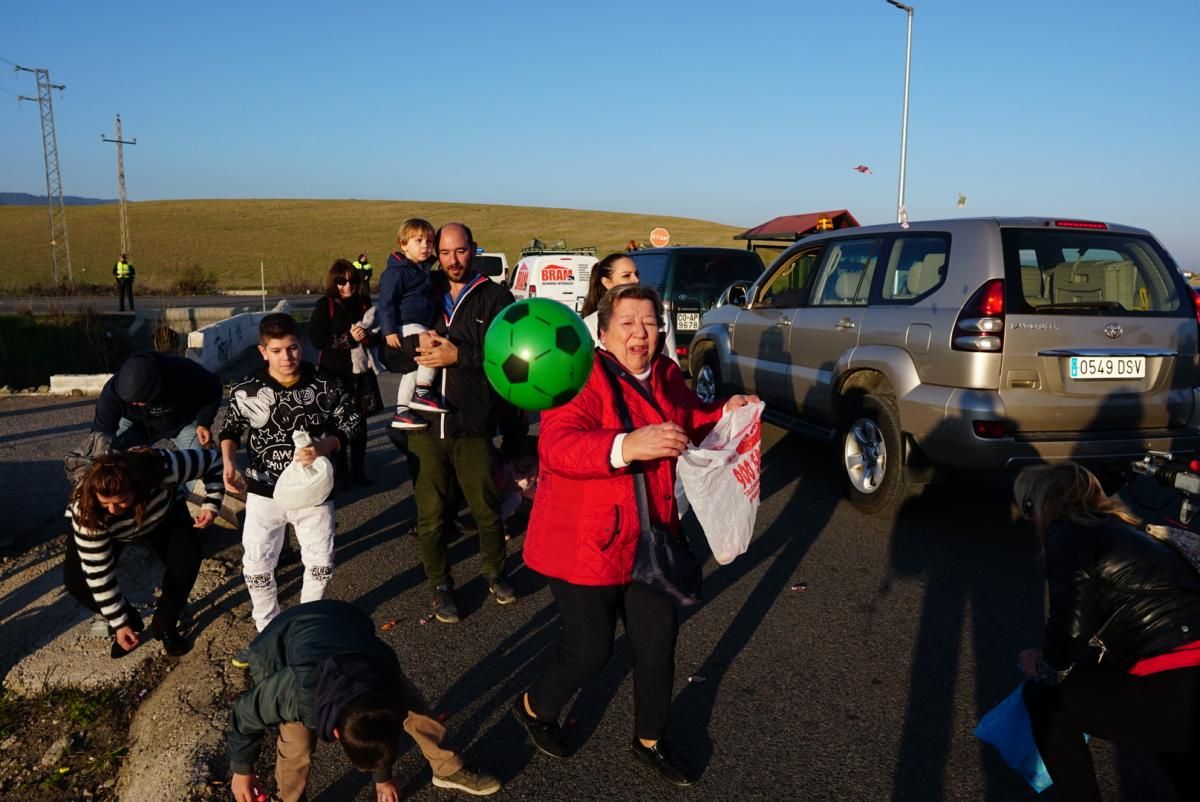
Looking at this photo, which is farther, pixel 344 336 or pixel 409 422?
Result: pixel 344 336

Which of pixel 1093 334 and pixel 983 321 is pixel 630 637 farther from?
pixel 1093 334

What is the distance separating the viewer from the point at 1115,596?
107 inches

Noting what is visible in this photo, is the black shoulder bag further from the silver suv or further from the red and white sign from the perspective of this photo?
the red and white sign

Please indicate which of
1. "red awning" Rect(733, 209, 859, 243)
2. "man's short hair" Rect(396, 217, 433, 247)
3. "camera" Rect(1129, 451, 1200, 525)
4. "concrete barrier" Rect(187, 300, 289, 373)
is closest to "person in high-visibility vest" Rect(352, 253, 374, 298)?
"concrete barrier" Rect(187, 300, 289, 373)

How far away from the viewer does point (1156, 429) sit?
18.9 ft

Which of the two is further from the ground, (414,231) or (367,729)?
(414,231)

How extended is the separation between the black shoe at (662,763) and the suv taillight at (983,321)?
3.42m

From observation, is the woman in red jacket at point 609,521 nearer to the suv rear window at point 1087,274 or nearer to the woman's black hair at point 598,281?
the woman's black hair at point 598,281

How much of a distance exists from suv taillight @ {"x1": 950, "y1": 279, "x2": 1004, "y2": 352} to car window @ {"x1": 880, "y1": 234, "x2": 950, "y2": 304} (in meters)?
0.37

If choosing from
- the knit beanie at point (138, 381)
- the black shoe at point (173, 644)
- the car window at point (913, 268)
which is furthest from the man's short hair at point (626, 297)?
the car window at point (913, 268)

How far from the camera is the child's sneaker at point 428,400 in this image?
4.61 m

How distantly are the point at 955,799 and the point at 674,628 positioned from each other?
1.15 m

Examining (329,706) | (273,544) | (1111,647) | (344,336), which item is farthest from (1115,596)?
(344,336)

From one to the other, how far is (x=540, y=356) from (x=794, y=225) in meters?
24.9
